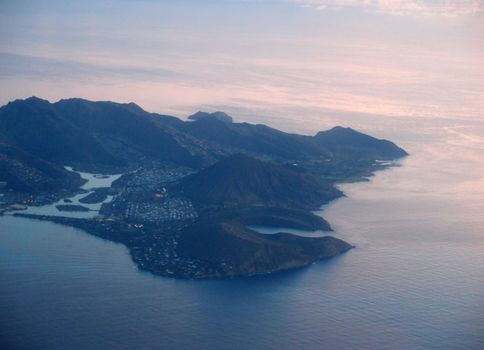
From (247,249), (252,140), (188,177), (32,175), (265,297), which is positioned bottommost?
(265,297)

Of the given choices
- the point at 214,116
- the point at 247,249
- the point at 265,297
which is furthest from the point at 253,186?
the point at 214,116

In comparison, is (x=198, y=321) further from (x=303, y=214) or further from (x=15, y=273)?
(x=303, y=214)

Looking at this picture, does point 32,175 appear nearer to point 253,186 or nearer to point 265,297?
point 253,186

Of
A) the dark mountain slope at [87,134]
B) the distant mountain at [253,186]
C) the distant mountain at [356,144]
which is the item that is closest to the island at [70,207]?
the distant mountain at [253,186]

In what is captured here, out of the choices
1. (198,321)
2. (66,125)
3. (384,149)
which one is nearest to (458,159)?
(384,149)

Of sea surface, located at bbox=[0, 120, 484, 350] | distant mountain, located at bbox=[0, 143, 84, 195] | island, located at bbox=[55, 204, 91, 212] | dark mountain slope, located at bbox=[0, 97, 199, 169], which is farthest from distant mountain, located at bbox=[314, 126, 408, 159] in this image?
island, located at bbox=[55, 204, 91, 212]
